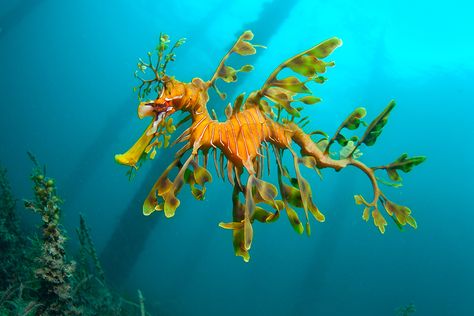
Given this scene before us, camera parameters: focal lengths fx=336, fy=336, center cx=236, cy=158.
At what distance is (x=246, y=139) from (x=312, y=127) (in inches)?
1449

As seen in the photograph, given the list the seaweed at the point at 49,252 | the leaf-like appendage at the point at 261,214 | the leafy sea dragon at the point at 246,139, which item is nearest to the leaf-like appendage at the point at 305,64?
the leafy sea dragon at the point at 246,139

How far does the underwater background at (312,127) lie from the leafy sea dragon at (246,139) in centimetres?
832

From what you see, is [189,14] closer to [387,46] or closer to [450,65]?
[387,46]

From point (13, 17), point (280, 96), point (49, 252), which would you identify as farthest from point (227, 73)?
point (13, 17)

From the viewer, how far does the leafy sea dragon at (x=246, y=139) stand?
1.36 meters

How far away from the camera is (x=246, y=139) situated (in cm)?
142

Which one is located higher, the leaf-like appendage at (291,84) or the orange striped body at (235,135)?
the leaf-like appendage at (291,84)

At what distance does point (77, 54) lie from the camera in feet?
161

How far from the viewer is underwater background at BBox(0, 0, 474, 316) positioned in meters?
19.8

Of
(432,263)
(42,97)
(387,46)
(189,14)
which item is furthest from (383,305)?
(42,97)

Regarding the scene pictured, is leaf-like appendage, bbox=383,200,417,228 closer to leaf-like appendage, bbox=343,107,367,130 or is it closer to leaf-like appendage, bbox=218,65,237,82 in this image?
leaf-like appendage, bbox=343,107,367,130

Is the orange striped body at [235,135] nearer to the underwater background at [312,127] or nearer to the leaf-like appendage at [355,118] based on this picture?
the leaf-like appendage at [355,118]

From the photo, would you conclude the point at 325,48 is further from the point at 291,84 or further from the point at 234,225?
the point at 234,225

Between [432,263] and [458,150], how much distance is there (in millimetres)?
16877
